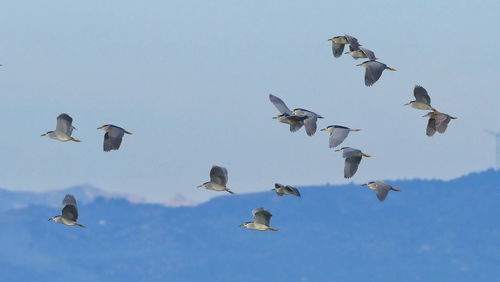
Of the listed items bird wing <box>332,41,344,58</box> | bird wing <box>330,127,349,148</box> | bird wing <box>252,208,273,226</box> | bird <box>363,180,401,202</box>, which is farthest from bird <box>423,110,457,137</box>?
bird wing <box>252,208,273,226</box>

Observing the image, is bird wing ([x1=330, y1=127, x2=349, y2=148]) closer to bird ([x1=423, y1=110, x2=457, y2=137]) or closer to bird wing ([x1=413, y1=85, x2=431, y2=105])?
bird wing ([x1=413, y1=85, x2=431, y2=105])

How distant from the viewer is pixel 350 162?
233 feet

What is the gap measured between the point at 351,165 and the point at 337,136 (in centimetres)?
215

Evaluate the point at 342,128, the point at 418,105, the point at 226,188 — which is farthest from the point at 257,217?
the point at 418,105

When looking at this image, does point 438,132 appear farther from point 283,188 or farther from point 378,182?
point 283,188

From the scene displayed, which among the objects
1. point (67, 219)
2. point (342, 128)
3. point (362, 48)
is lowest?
point (67, 219)

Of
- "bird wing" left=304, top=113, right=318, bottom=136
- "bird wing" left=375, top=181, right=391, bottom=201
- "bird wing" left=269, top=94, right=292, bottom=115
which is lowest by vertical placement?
"bird wing" left=375, top=181, right=391, bottom=201

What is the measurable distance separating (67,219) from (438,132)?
23.1m

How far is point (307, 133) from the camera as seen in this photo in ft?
229

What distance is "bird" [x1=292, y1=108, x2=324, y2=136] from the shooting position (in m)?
70.5

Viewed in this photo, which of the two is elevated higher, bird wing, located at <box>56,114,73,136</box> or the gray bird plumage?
the gray bird plumage

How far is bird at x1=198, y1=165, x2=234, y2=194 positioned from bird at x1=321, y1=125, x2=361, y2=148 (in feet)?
22.2

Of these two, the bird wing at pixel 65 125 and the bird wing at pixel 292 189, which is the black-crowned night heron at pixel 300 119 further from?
the bird wing at pixel 65 125

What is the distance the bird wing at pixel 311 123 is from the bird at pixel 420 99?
5891 mm
